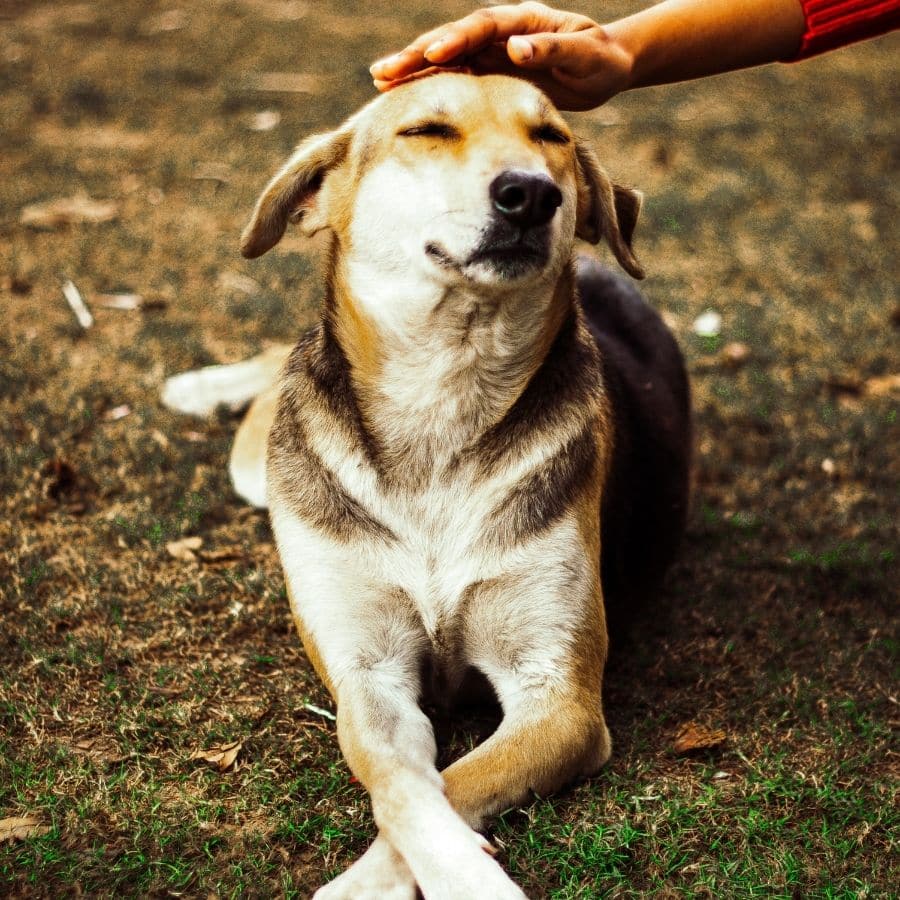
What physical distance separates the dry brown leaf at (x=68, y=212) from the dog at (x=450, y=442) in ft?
13.5

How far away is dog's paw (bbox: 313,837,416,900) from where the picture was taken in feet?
8.92

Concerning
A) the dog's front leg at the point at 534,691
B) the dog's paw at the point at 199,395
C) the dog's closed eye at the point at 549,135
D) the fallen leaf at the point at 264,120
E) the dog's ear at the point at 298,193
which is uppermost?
the dog's closed eye at the point at 549,135

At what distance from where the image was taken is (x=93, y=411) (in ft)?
17.6

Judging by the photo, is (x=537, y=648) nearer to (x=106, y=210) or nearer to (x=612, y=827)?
(x=612, y=827)

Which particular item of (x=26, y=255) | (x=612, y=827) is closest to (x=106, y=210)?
(x=26, y=255)

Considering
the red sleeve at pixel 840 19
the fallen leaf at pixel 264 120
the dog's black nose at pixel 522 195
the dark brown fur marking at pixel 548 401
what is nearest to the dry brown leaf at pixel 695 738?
the dark brown fur marking at pixel 548 401

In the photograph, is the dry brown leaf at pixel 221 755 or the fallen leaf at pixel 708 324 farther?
the fallen leaf at pixel 708 324

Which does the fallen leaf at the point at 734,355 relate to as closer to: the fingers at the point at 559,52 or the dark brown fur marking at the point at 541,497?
the fingers at the point at 559,52

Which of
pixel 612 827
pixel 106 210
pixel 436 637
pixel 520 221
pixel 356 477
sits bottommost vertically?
pixel 106 210

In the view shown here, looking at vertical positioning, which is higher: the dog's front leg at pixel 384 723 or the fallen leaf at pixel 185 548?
the dog's front leg at pixel 384 723

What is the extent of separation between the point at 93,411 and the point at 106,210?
272 centimetres

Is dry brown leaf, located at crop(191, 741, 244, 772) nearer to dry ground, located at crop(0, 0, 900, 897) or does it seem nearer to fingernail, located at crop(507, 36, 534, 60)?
dry ground, located at crop(0, 0, 900, 897)

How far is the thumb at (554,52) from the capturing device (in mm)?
3539

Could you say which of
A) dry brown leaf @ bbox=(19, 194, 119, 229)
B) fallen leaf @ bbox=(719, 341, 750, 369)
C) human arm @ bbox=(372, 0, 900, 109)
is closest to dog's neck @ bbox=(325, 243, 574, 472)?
human arm @ bbox=(372, 0, 900, 109)
